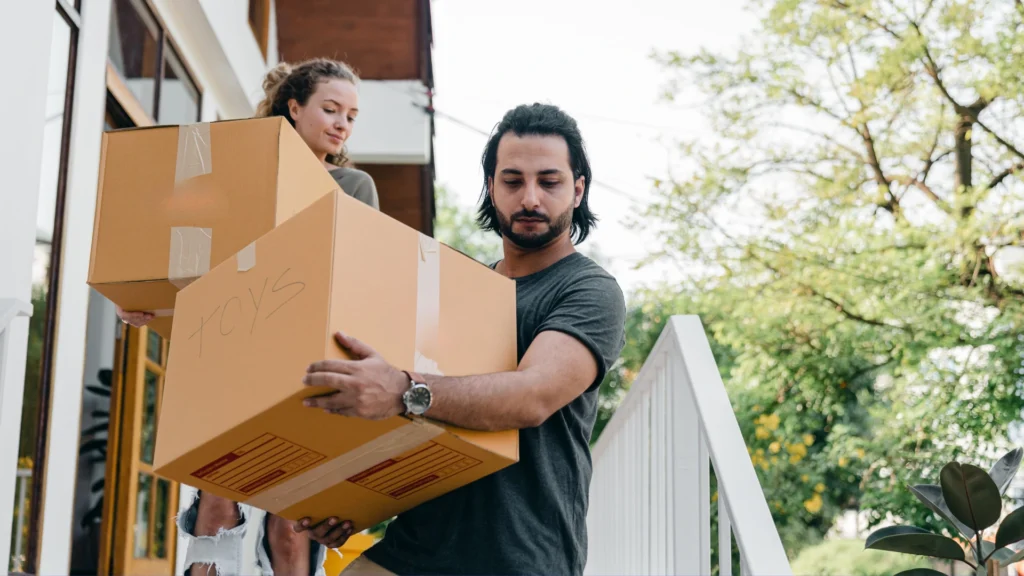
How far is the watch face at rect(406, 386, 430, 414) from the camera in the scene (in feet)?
4.29

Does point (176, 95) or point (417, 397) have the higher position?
point (176, 95)

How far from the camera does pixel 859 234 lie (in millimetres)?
7422

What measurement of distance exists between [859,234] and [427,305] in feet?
21.5

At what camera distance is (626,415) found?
2908 millimetres

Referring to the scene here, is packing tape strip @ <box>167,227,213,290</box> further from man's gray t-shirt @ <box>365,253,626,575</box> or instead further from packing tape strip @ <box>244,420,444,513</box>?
man's gray t-shirt @ <box>365,253,626,575</box>

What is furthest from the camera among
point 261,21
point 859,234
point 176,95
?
point 859,234

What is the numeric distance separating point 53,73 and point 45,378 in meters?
0.85

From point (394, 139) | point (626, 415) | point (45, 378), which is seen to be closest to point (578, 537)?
point (626, 415)

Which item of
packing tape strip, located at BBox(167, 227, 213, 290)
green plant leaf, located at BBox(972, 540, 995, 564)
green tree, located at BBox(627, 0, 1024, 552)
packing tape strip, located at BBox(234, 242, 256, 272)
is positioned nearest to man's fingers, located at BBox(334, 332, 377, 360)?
packing tape strip, located at BBox(234, 242, 256, 272)

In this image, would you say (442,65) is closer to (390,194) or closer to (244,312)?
(390,194)

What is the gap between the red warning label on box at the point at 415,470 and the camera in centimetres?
144

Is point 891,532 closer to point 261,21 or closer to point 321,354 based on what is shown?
point 321,354

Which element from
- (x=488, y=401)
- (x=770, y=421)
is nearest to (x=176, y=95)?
(x=488, y=401)

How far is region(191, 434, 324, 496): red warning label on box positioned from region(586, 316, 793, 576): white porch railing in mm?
621
